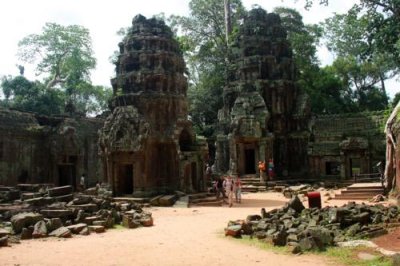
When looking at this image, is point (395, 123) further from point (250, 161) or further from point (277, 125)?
point (250, 161)

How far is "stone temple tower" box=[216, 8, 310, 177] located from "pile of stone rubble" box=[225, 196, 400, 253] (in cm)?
1750

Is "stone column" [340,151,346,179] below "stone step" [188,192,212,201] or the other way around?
the other way around

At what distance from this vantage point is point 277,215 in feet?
44.4

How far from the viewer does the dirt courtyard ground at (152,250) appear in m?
9.15

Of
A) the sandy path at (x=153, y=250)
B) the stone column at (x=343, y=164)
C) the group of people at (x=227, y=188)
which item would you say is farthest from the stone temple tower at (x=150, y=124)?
the stone column at (x=343, y=164)

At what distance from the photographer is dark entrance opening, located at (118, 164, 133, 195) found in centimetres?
2394

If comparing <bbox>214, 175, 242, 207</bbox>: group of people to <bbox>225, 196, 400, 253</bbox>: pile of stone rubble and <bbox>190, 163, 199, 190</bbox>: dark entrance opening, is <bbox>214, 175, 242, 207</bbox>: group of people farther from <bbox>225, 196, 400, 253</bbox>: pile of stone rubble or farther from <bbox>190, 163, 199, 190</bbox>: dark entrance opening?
<bbox>225, 196, 400, 253</bbox>: pile of stone rubble

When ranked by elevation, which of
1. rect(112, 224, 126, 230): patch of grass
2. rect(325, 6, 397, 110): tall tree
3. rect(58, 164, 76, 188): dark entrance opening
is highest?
rect(325, 6, 397, 110): tall tree

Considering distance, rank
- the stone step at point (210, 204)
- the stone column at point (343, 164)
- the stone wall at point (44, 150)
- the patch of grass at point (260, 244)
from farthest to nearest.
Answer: the stone column at point (343, 164)
the stone wall at point (44, 150)
the stone step at point (210, 204)
the patch of grass at point (260, 244)

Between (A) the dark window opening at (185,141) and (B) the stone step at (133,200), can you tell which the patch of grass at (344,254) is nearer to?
(B) the stone step at (133,200)

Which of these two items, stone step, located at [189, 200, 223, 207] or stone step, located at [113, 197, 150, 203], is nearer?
stone step, located at [189, 200, 223, 207]

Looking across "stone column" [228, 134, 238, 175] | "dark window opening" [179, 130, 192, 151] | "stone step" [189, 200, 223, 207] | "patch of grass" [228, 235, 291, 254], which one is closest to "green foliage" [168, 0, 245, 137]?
"stone column" [228, 134, 238, 175]

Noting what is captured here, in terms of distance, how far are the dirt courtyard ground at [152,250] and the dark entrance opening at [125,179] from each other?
31.6ft

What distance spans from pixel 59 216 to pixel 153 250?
5.14 metres
